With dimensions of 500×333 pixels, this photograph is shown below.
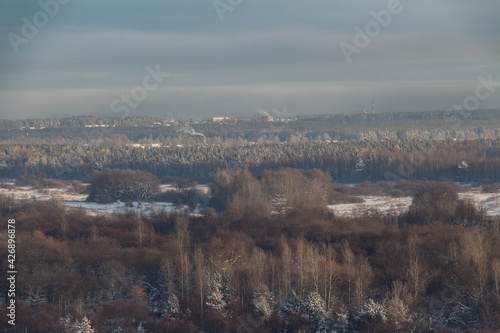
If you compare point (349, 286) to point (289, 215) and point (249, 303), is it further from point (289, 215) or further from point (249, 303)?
point (289, 215)

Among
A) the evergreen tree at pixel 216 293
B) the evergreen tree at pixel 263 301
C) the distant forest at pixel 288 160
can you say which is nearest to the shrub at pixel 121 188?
the distant forest at pixel 288 160

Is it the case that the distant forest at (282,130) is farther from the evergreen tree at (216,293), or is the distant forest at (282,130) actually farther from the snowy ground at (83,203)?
the evergreen tree at (216,293)

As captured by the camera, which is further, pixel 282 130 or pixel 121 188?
pixel 282 130

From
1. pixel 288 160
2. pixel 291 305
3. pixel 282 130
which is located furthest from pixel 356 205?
pixel 282 130

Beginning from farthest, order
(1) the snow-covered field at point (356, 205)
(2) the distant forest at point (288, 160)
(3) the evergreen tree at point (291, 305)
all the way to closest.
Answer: (2) the distant forest at point (288, 160) → (1) the snow-covered field at point (356, 205) → (3) the evergreen tree at point (291, 305)

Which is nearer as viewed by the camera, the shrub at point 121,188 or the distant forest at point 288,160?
the shrub at point 121,188

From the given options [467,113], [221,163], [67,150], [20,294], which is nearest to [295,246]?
[20,294]

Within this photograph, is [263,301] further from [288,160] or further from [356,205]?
[288,160]

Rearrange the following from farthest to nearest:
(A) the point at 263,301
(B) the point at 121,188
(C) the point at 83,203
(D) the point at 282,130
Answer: (D) the point at 282,130 < (B) the point at 121,188 < (C) the point at 83,203 < (A) the point at 263,301

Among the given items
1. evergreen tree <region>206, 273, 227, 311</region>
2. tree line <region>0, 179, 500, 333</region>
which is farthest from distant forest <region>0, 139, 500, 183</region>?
evergreen tree <region>206, 273, 227, 311</region>
